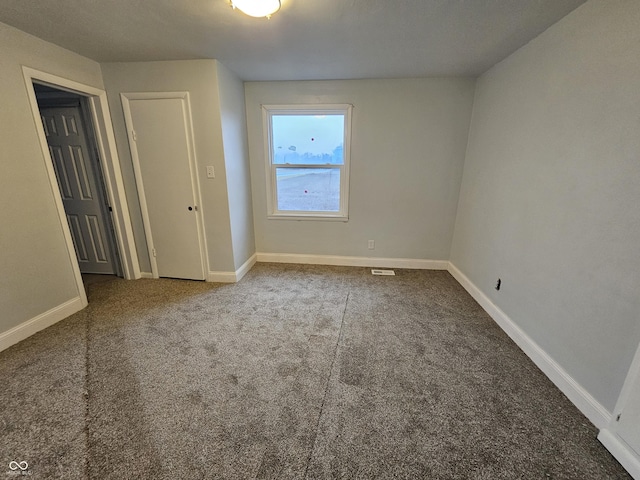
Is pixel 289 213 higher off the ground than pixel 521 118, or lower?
lower

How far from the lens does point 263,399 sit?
5.19ft

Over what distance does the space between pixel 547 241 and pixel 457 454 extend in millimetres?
1540

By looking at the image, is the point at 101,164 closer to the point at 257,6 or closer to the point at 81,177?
the point at 81,177

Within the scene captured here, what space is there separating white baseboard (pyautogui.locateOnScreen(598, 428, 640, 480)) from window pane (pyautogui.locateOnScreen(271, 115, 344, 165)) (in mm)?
3112

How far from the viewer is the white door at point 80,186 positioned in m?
2.83

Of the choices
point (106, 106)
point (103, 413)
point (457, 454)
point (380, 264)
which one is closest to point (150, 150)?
point (106, 106)

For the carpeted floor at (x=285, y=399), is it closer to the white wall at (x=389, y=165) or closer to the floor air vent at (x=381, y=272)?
the floor air vent at (x=381, y=272)

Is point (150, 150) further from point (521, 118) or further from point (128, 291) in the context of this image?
point (521, 118)

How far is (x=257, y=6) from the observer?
1524 millimetres

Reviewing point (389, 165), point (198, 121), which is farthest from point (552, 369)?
point (198, 121)

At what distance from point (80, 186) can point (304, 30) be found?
9.94ft

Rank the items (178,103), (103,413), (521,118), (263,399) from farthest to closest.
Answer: (178,103) → (521,118) → (263,399) → (103,413)

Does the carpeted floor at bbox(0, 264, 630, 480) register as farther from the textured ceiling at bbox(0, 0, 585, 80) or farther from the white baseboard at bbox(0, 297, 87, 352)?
the textured ceiling at bbox(0, 0, 585, 80)

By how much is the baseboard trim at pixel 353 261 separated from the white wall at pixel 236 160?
40 centimetres
